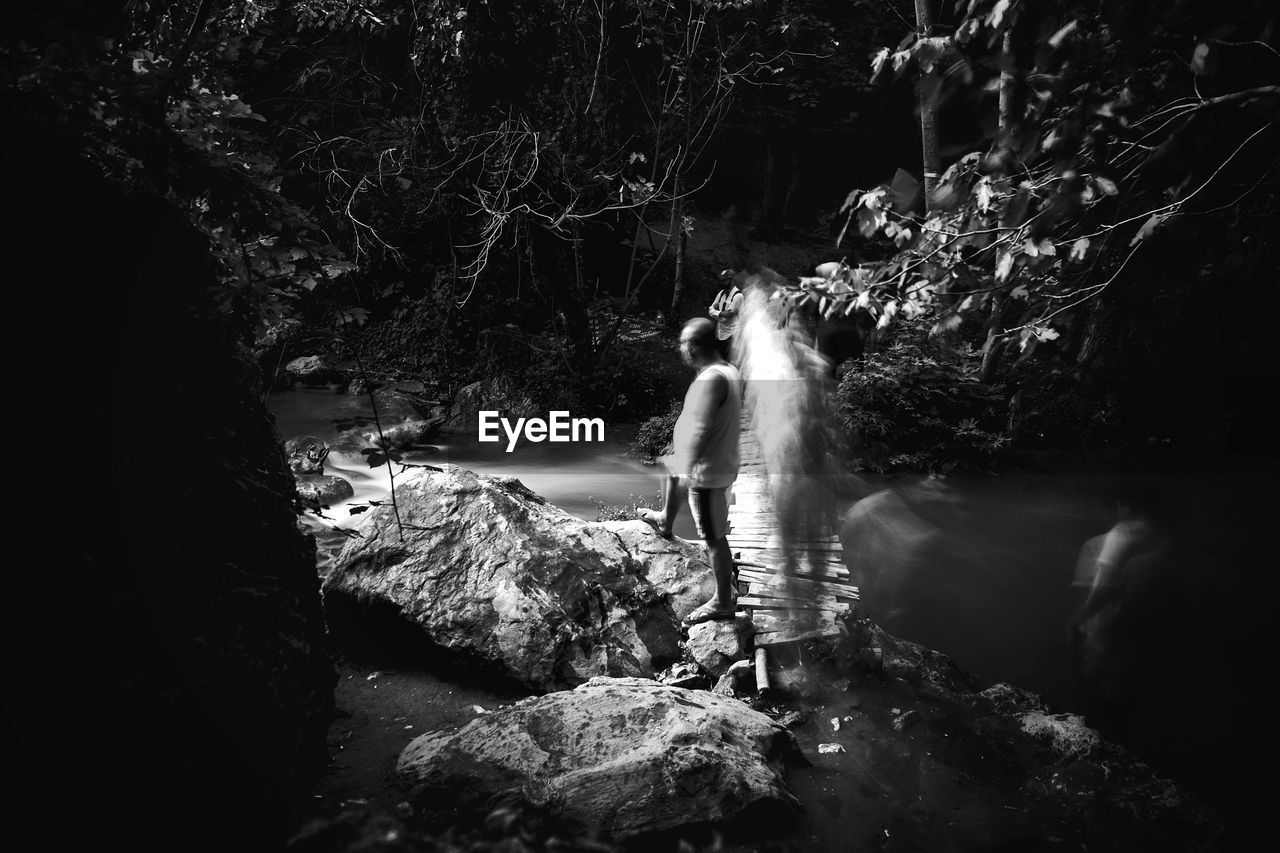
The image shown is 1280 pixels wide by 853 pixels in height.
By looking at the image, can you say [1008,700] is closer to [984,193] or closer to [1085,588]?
[1085,588]

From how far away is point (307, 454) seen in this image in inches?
378

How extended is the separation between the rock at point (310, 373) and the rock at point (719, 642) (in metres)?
11.0

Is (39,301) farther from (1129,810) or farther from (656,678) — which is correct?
(1129,810)

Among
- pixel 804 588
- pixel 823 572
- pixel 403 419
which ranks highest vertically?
pixel 403 419

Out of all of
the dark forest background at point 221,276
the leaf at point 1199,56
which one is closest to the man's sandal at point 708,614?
the dark forest background at point 221,276

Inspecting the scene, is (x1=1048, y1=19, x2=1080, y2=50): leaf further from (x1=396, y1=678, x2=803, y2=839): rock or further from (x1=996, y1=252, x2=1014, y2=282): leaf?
(x1=396, y1=678, x2=803, y2=839): rock

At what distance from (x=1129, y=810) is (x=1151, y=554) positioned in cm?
279

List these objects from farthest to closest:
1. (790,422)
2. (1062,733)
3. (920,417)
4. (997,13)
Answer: (920,417)
(790,422)
(1062,733)
(997,13)

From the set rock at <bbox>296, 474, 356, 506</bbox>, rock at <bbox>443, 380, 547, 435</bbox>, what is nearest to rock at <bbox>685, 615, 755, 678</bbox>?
rock at <bbox>296, 474, 356, 506</bbox>

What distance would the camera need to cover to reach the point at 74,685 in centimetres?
203

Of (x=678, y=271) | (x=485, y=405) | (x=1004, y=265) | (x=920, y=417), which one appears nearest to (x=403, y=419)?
(x=485, y=405)

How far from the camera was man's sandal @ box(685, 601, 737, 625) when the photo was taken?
4.70 meters

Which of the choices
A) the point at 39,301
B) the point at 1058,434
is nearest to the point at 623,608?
the point at 39,301

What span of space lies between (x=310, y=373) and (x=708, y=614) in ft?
37.3
